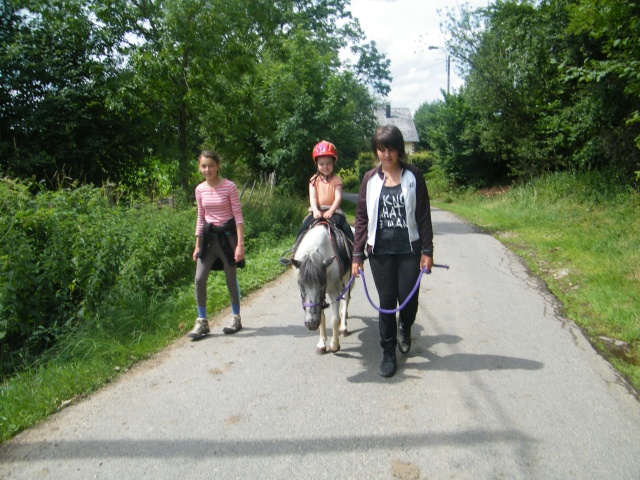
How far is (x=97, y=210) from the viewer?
7.20 m

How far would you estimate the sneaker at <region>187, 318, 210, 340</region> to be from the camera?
5430 millimetres

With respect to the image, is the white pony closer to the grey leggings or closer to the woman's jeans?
the woman's jeans

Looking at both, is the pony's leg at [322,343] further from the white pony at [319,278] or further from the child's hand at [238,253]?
the child's hand at [238,253]

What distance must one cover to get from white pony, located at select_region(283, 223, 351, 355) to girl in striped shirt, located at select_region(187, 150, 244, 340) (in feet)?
3.18

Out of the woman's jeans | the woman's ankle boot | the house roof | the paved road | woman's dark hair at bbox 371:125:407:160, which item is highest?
the house roof

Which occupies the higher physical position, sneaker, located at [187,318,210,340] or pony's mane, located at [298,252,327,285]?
pony's mane, located at [298,252,327,285]

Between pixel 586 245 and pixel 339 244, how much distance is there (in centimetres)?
712

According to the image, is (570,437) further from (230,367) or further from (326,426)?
(230,367)

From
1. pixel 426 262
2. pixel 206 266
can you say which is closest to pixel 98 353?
pixel 206 266

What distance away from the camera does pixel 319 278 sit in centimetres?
425

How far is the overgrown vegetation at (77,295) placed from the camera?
14.6ft

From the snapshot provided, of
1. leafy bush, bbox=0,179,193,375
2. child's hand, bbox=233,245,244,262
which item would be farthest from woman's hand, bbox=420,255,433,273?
leafy bush, bbox=0,179,193,375

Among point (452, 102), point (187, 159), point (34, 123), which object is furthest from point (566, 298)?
point (452, 102)

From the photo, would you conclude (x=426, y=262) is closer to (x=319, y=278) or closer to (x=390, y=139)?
(x=319, y=278)
